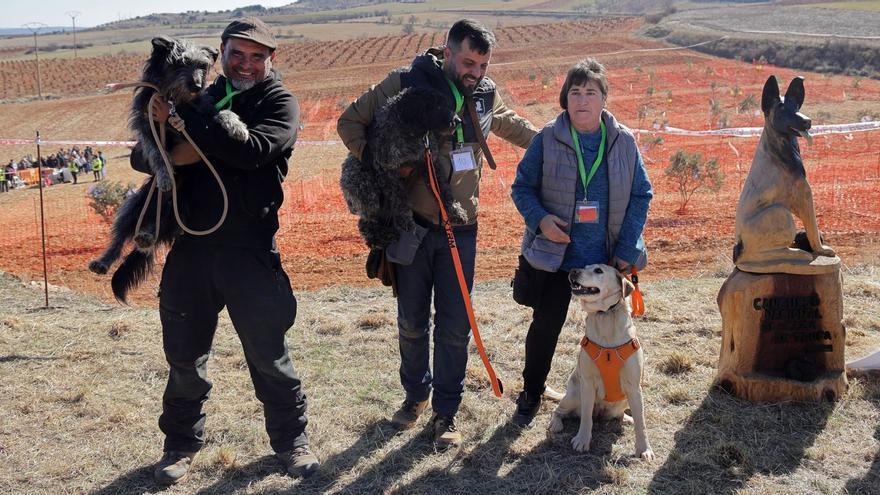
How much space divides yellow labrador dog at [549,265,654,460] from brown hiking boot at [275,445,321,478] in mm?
1333

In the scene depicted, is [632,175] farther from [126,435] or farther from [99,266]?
[126,435]

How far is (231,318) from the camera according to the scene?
3451 millimetres

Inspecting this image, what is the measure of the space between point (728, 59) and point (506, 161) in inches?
993

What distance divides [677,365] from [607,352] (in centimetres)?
141

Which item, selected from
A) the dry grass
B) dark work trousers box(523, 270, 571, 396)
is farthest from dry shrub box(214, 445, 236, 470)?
dark work trousers box(523, 270, 571, 396)

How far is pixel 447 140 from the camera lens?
3684 mm

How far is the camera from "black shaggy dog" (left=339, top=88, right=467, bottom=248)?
11.3 feet

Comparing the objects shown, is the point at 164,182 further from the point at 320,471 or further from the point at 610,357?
the point at 610,357

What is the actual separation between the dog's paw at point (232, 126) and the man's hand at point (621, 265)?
6.17 ft

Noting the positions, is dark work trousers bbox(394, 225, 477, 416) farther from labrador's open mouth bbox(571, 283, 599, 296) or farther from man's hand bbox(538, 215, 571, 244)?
labrador's open mouth bbox(571, 283, 599, 296)

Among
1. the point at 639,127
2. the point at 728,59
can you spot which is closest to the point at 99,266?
the point at 639,127

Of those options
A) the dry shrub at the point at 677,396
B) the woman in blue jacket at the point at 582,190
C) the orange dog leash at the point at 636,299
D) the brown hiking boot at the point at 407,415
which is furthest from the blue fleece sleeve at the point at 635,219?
the brown hiking boot at the point at 407,415

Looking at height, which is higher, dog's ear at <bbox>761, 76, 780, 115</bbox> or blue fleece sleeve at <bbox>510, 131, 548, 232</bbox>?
dog's ear at <bbox>761, 76, 780, 115</bbox>

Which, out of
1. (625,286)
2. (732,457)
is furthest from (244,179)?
(732,457)
